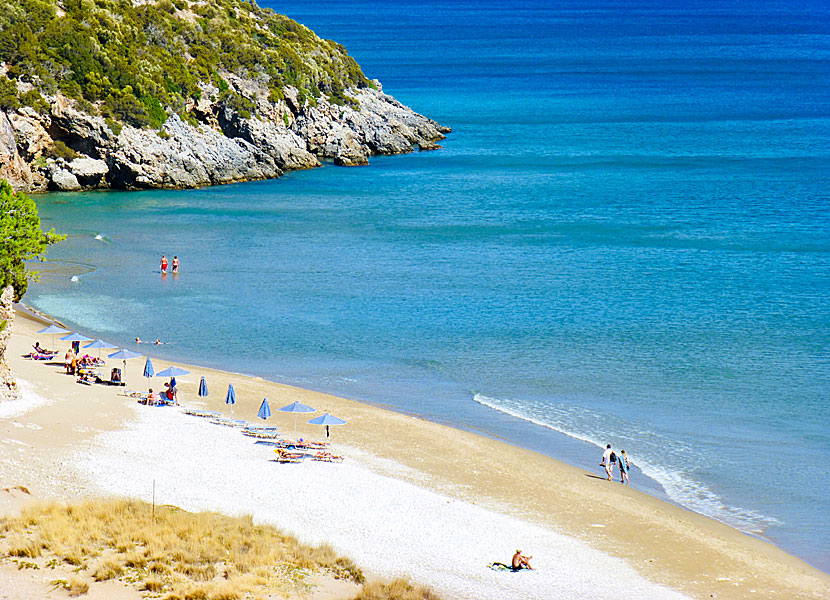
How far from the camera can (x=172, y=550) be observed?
18344 mm

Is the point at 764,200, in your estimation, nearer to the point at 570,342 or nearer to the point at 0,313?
the point at 570,342

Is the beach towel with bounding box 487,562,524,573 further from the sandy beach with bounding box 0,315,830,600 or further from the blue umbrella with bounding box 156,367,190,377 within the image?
the blue umbrella with bounding box 156,367,190,377

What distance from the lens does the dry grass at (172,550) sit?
17.4m

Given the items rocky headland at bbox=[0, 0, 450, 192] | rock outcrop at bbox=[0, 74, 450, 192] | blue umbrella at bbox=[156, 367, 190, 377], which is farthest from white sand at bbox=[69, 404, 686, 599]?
rocky headland at bbox=[0, 0, 450, 192]

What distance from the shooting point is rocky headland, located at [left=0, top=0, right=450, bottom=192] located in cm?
6900

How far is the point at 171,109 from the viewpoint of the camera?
7612 cm

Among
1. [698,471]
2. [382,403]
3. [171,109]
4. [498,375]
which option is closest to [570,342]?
[498,375]

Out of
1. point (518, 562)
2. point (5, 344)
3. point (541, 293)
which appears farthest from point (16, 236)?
point (541, 293)

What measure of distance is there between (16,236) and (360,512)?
43.3 ft

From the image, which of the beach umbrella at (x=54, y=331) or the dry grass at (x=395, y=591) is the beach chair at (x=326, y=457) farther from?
the beach umbrella at (x=54, y=331)

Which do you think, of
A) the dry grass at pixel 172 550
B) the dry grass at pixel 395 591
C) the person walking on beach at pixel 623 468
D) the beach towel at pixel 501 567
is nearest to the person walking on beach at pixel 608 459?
the person walking on beach at pixel 623 468

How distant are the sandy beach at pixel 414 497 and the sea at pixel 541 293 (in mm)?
1955

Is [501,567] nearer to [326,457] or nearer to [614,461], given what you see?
[326,457]

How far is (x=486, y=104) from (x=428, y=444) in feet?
325
